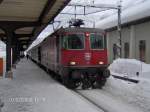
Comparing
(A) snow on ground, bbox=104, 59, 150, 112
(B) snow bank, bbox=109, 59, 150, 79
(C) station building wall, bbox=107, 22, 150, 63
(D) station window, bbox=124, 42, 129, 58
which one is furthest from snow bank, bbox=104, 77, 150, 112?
(D) station window, bbox=124, 42, 129, 58

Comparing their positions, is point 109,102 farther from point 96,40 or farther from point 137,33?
point 137,33

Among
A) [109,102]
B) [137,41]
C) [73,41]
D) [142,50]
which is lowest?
[109,102]

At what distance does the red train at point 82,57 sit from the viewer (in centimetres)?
1686

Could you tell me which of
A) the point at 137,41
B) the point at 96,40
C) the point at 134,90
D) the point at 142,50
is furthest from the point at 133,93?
the point at 137,41

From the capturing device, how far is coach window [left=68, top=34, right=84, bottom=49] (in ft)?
55.6

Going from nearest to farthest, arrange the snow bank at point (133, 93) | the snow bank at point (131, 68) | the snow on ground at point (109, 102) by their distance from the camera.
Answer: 1. the snow on ground at point (109, 102)
2. the snow bank at point (133, 93)
3. the snow bank at point (131, 68)

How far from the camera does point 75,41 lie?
56.0ft

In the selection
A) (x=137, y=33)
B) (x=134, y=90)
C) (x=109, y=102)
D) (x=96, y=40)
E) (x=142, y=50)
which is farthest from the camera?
(x=137, y=33)

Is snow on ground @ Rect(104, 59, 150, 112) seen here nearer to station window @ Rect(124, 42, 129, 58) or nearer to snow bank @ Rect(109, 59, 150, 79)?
snow bank @ Rect(109, 59, 150, 79)

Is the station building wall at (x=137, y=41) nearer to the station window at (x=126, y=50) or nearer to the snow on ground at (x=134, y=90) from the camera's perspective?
the station window at (x=126, y=50)

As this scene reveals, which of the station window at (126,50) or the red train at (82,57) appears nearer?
the red train at (82,57)

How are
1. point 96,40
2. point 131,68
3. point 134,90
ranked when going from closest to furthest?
point 134,90
point 96,40
point 131,68

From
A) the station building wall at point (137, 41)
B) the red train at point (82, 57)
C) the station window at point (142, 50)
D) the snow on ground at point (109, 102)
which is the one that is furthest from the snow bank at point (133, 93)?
the station window at point (142, 50)

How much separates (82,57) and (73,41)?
829mm
